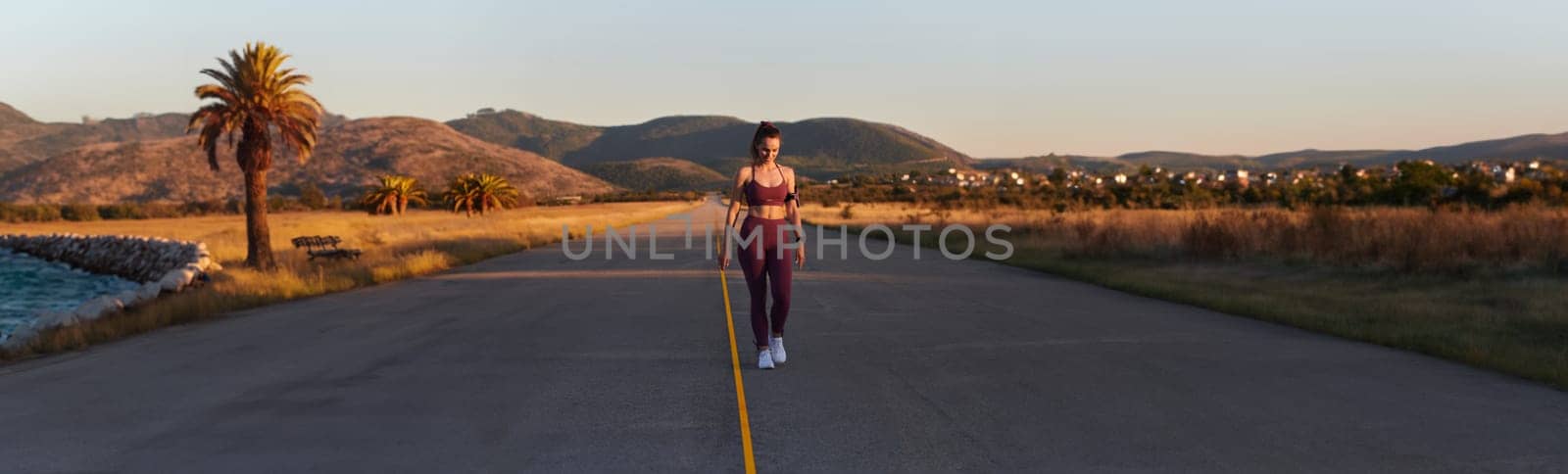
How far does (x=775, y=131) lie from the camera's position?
7809 mm

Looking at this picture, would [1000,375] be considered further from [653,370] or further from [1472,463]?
[1472,463]

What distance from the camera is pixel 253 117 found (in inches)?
959

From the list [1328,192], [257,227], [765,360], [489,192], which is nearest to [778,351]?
[765,360]

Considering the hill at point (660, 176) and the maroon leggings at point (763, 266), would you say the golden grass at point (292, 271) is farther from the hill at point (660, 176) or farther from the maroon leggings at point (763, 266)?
the hill at point (660, 176)

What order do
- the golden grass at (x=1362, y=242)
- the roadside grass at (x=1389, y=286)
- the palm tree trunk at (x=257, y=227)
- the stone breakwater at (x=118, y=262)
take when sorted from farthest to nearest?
the palm tree trunk at (x=257, y=227), the golden grass at (x=1362, y=242), the stone breakwater at (x=118, y=262), the roadside grass at (x=1389, y=286)

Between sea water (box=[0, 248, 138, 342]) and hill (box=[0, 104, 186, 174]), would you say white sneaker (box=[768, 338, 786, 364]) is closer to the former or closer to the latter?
sea water (box=[0, 248, 138, 342])

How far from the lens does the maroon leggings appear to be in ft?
26.2

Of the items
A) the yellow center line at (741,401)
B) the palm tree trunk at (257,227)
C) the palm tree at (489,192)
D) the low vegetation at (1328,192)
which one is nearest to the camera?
the yellow center line at (741,401)

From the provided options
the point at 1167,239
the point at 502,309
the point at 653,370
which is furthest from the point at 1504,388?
the point at 1167,239

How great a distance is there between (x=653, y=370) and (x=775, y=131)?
224 centimetres

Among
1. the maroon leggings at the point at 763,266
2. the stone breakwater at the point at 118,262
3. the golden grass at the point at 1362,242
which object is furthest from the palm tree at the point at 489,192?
the maroon leggings at the point at 763,266

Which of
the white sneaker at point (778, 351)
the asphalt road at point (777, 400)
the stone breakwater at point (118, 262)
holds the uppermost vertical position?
the white sneaker at point (778, 351)

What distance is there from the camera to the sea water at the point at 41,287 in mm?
21219

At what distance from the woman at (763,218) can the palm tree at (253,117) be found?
20140 mm
